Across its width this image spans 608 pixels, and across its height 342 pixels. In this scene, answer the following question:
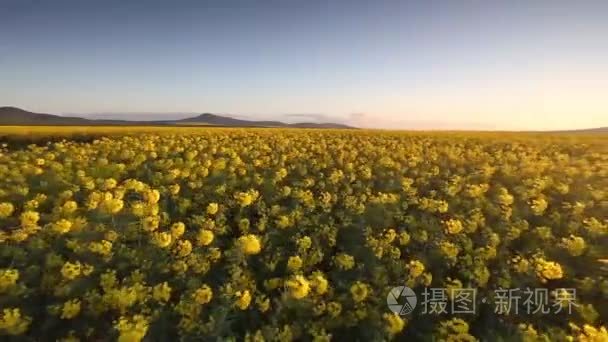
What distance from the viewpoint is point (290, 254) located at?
12.1 metres

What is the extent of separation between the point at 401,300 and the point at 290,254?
11.1ft

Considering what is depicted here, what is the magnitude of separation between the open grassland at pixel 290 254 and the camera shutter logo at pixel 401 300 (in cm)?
15

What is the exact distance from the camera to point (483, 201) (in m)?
15.6

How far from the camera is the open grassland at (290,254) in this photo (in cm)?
942

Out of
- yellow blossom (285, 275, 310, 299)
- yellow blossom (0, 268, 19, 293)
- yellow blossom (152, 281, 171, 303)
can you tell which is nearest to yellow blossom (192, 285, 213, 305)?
yellow blossom (152, 281, 171, 303)

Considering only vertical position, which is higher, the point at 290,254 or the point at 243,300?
the point at 290,254

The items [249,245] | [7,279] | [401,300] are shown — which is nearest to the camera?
[7,279]

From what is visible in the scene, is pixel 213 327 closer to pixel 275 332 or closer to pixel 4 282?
pixel 275 332

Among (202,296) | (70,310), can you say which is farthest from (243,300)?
(70,310)

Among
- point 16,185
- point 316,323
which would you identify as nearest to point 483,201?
point 316,323

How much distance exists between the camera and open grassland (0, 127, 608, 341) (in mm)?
9422

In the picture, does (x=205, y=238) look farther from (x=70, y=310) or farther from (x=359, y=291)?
(x=359, y=291)

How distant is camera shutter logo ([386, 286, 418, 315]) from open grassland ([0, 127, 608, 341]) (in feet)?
0.48

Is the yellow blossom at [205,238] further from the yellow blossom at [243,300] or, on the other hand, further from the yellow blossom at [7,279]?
the yellow blossom at [7,279]
